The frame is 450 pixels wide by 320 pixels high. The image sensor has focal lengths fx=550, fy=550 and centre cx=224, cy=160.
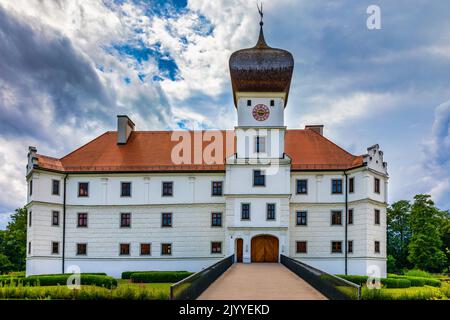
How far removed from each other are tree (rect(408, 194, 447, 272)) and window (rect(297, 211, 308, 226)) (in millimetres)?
21601

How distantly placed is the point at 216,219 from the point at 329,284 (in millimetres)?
24196

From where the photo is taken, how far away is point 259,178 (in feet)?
130

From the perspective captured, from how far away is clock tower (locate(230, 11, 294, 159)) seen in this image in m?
40.0

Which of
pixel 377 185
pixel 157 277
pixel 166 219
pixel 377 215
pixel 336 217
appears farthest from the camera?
pixel 166 219

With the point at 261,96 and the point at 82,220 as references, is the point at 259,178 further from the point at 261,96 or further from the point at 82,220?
the point at 82,220

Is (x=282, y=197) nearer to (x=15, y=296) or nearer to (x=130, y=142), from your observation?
(x=130, y=142)

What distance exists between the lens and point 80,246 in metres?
41.5

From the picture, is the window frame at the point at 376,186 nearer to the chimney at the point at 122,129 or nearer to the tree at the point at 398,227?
the chimney at the point at 122,129

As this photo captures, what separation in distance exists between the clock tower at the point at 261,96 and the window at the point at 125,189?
8.98 meters

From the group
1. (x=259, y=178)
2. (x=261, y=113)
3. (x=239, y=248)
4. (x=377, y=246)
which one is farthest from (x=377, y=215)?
(x=261, y=113)

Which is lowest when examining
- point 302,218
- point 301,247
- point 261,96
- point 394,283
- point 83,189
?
point 394,283

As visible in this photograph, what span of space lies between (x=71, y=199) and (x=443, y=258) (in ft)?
126

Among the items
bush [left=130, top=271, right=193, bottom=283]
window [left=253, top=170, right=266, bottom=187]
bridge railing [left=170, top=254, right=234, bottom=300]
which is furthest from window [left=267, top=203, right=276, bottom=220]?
bridge railing [left=170, top=254, right=234, bottom=300]
